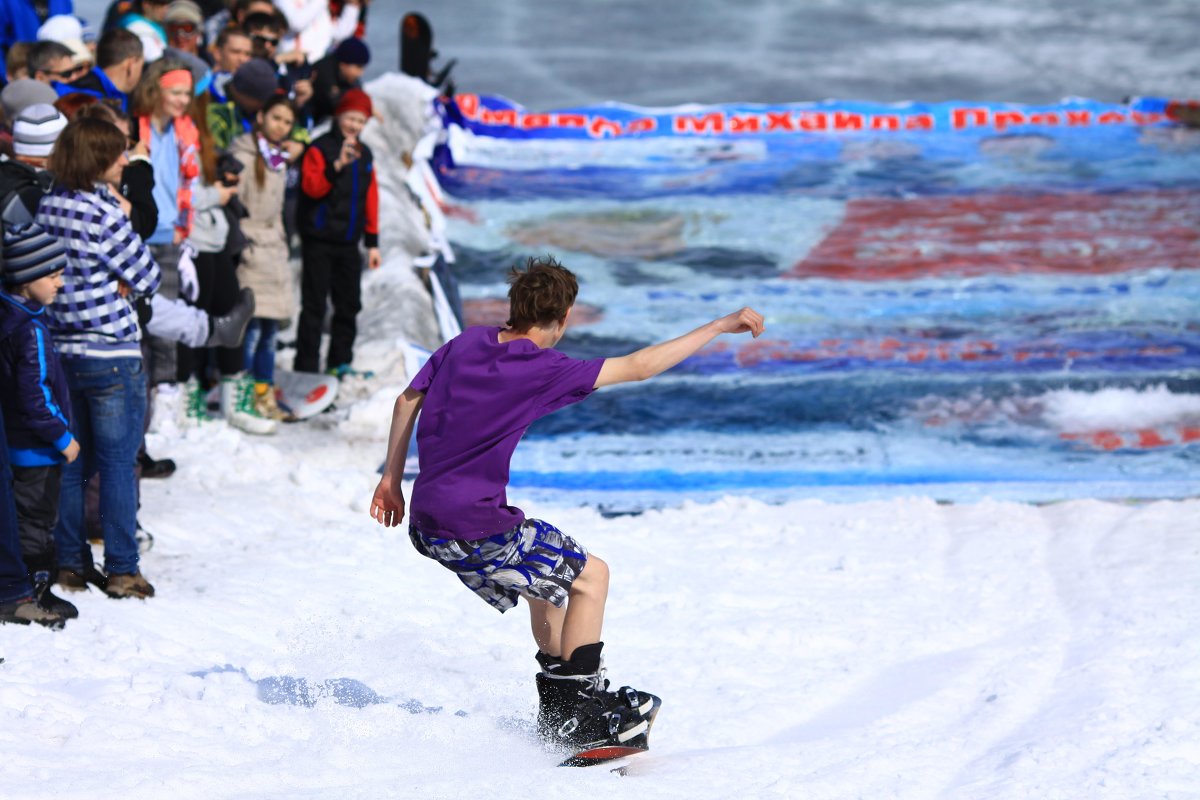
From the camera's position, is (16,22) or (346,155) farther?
(16,22)

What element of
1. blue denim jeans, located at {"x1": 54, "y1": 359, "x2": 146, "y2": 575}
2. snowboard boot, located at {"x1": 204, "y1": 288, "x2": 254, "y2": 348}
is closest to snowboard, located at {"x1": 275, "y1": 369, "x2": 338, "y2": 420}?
snowboard boot, located at {"x1": 204, "y1": 288, "x2": 254, "y2": 348}

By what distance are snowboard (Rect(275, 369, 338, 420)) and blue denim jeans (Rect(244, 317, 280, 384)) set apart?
0.17 meters

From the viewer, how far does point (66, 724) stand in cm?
439

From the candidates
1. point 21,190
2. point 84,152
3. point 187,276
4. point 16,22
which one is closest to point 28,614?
point 21,190

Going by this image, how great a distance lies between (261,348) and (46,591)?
3.11 meters

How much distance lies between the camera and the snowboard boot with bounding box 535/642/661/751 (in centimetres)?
450

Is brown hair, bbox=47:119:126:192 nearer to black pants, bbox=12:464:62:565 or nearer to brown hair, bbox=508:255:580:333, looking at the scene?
black pants, bbox=12:464:62:565

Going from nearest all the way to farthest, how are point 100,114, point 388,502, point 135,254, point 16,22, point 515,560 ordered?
point 515,560
point 388,502
point 135,254
point 100,114
point 16,22

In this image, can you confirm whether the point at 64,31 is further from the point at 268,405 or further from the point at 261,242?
the point at 268,405

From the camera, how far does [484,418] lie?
4.21 meters

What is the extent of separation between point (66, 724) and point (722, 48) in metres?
21.9

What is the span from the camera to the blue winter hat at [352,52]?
11812mm

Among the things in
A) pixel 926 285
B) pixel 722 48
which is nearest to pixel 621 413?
pixel 926 285

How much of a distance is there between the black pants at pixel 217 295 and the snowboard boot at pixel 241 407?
0.20 feet
